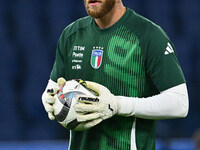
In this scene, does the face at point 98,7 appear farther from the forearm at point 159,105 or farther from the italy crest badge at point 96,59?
the forearm at point 159,105

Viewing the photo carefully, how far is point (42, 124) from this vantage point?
5.94 m

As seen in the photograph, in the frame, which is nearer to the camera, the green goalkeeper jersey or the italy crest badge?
the green goalkeeper jersey

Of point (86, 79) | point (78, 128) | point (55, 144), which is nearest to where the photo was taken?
point (78, 128)

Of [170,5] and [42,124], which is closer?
[42,124]

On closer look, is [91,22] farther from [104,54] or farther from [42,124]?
[42,124]

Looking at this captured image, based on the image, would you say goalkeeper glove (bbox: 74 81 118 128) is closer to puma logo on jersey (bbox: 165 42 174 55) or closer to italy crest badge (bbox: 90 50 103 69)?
italy crest badge (bbox: 90 50 103 69)

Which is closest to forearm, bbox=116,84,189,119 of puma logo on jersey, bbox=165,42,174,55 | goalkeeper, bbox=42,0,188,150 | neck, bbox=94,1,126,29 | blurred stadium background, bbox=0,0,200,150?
goalkeeper, bbox=42,0,188,150

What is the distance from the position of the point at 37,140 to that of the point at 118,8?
3.79 meters

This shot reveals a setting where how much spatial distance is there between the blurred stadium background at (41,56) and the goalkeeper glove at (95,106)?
3471 mm

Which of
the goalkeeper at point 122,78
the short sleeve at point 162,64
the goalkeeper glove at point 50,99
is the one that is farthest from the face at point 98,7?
the goalkeeper glove at point 50,99

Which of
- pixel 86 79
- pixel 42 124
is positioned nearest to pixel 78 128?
pixel 86 79

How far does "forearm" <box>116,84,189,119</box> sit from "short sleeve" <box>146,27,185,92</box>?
4 cm

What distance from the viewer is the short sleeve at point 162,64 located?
229 centimetres

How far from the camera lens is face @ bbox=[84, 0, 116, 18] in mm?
2361
